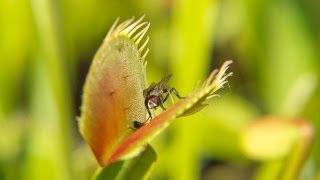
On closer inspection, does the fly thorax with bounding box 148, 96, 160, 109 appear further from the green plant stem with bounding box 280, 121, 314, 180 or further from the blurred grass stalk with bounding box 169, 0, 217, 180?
the blurred grass stalk with bounding box 169, 0, 217, 180

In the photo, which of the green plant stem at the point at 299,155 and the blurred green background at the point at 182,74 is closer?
the green plant stem at the point at 299,155

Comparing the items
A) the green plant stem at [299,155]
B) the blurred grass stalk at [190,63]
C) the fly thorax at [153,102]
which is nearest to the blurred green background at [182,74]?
the blurred grass stalk at [190,63]

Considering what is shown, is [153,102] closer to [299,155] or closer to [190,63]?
[299,155]

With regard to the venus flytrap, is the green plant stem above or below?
below

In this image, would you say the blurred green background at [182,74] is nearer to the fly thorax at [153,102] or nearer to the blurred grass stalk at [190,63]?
the blurred grass stalk at [190,63]

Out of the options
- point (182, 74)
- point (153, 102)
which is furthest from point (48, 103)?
point (153, 102)

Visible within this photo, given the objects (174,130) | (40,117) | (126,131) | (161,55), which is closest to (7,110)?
(40,117)

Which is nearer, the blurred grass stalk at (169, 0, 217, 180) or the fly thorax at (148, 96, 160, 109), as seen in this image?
the fly thorax at (148, 96, 160, 109)

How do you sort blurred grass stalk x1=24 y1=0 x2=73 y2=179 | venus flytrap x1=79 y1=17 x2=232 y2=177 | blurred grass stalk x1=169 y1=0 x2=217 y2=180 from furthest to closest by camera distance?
blurred grass stalk x1=169 y1=0 x2=217 y2=180 → blurred grass stalk x1=24 y1=0 x2=73 y2=179 → venus flytrap x1=79 y1=17 x2=232 y2=177

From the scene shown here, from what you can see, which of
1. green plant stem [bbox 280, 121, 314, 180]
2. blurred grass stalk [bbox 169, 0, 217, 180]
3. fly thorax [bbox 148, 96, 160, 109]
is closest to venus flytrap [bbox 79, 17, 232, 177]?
fly thorax [bbox 148, 96, 160, 109]
